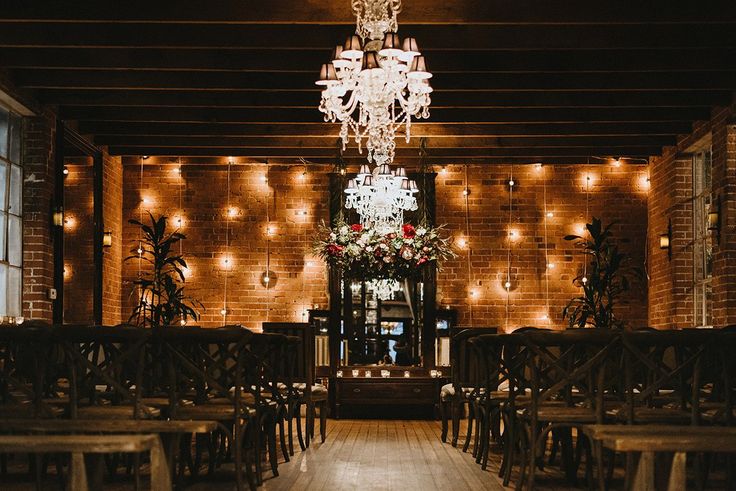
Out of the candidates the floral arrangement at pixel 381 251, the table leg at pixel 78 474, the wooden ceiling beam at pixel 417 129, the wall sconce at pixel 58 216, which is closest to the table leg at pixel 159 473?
the table leg at pixel 78 474

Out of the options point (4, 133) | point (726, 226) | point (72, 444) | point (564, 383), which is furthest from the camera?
point (726, 226)

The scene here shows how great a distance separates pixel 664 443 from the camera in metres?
3.41

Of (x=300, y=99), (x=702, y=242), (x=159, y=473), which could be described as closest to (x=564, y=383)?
(x=159, y=473)

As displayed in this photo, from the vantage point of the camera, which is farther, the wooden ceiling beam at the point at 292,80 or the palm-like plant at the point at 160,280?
the palm-like plant at the point at 160,280

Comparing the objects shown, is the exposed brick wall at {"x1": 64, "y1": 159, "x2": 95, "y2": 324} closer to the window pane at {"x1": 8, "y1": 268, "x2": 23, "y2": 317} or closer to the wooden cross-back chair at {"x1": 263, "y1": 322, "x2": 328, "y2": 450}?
the window pane at {"x1": 8, "y1": 268, "x2": 23, "y2": 317}

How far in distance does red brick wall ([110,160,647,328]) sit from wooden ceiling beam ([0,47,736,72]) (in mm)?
4255

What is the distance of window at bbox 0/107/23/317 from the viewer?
8.98 meters

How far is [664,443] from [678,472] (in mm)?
229

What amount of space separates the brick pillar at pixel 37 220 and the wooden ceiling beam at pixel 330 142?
1845 mm

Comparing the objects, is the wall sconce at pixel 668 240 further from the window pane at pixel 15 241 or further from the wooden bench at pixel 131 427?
the wooden bench at pixel 131 427

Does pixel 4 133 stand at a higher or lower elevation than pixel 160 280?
higher

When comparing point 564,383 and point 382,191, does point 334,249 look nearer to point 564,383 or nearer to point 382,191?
point 382,191

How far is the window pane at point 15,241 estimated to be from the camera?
9.12m

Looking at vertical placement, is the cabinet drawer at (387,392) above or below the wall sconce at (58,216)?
below
